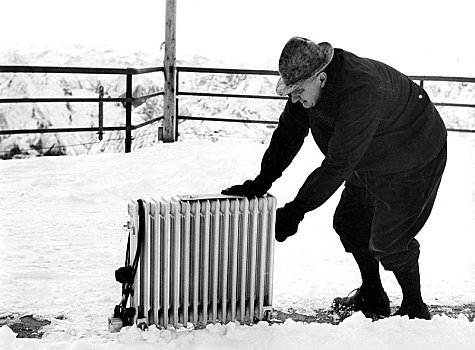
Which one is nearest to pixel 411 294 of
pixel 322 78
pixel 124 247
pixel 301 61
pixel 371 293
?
pixel 371 293

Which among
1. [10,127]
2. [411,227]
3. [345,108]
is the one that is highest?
[345,108]

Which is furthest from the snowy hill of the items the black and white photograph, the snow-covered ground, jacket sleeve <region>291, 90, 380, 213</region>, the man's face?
jacket sleeve <region>291, 90, 380, 213</region>

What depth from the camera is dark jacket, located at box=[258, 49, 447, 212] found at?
264 cm

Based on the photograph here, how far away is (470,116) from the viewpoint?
38.0ft

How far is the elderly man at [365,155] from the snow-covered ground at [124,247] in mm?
347

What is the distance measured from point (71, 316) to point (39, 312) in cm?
16

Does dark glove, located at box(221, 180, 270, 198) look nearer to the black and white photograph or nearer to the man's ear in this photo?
the black and white photograph

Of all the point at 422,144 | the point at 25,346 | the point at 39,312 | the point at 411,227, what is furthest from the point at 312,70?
the point at 39,312

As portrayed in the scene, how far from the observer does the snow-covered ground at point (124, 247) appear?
2693mm

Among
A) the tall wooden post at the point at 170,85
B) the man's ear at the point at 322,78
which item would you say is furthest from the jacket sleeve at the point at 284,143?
the tall wooden post at the point at 170,85

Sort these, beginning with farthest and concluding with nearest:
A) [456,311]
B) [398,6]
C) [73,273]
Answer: [398,6] < [73,273] < [456,311]

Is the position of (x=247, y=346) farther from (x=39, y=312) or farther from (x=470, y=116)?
(x=470, y=116)

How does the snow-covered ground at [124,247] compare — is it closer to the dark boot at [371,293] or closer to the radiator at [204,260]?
the radiator at [204,260]

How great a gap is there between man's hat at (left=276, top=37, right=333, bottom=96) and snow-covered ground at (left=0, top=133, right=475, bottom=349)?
3.25 feet
